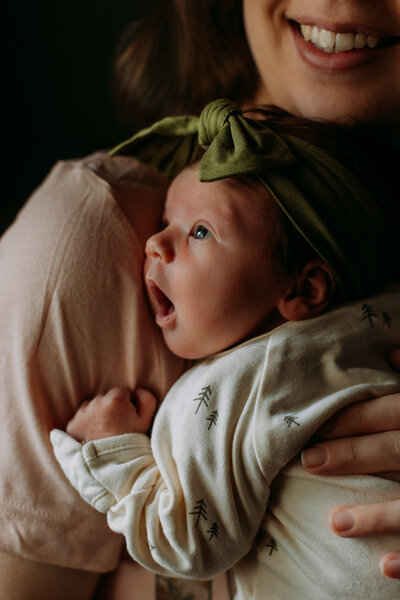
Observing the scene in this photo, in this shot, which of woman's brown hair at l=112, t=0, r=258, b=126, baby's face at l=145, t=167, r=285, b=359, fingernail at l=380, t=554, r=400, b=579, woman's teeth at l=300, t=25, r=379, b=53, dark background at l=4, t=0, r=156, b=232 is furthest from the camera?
dark background at l=4, t=0, r=156, b=232

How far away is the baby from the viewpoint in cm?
90

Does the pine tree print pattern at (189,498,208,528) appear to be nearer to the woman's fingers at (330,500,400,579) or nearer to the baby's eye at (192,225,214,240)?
the woman's fingers at (330,500,400,579)

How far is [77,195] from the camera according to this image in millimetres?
1068

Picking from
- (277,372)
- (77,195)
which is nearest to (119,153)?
(77,195)

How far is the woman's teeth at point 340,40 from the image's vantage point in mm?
1119

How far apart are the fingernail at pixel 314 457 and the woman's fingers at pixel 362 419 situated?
0.15ft

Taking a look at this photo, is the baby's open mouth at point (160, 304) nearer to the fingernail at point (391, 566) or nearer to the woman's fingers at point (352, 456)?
the woman's fingers at point (352, 456)

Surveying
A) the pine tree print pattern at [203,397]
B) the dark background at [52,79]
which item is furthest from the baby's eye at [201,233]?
the dark background at [52,79]

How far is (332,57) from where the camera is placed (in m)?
1.15

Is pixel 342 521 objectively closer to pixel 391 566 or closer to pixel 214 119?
pixel 391 566

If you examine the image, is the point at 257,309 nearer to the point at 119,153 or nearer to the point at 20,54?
the point at 119,153

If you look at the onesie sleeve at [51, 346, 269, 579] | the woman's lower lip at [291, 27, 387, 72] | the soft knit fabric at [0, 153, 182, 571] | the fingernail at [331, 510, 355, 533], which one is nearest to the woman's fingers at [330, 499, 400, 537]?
the fingernail at [331, 510, 355, 533]

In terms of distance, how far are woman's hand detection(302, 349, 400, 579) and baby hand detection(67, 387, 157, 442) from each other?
0.26 metres

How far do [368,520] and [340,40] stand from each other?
800 mm
